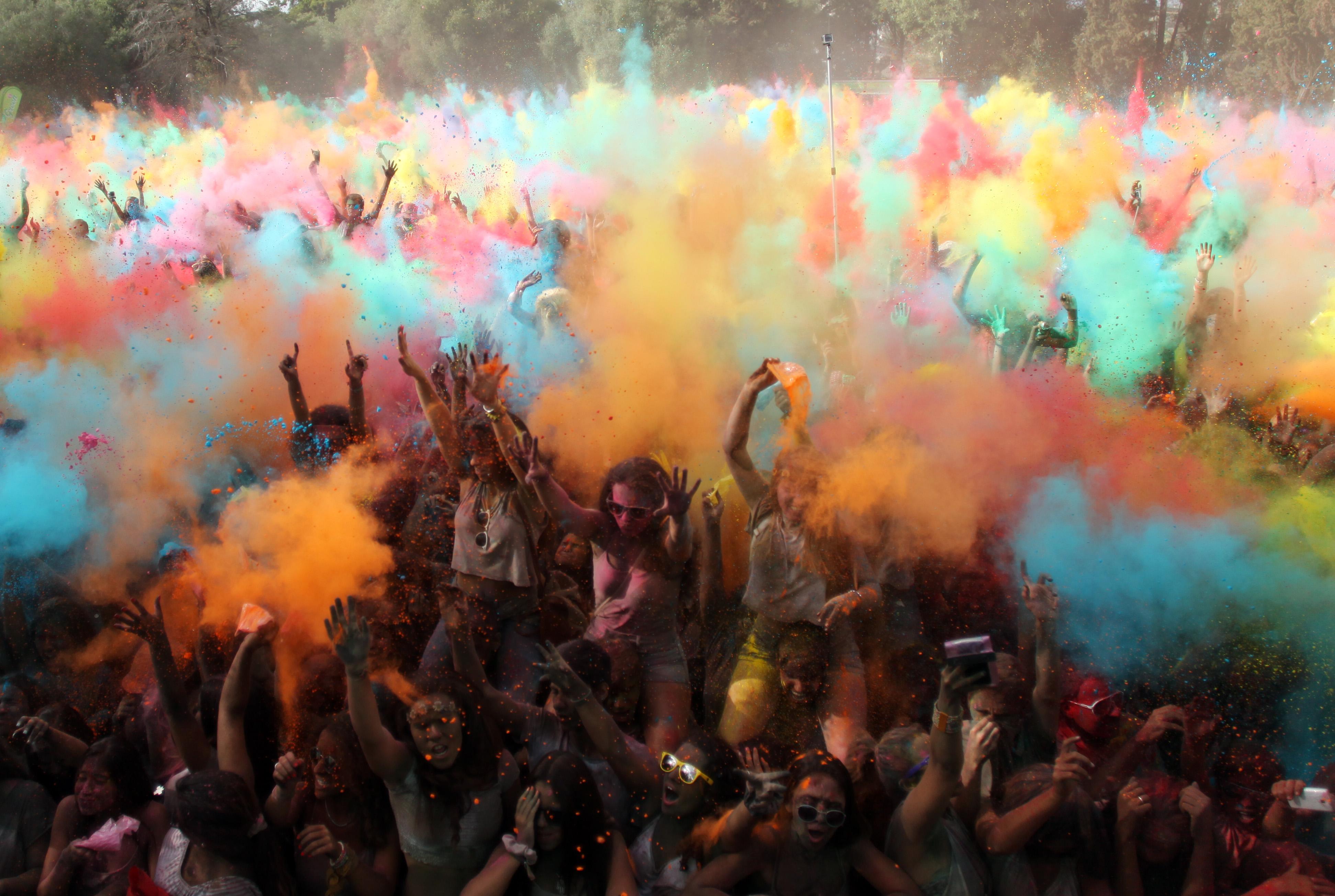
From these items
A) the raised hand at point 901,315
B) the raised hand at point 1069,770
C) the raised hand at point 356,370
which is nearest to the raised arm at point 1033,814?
the raised hand at point 1069,770

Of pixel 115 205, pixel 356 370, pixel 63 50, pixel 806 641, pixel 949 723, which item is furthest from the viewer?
pixel 63 50

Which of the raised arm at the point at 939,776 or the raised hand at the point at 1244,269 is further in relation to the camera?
the raised hand at the point at 1244,269

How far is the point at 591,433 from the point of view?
497cm

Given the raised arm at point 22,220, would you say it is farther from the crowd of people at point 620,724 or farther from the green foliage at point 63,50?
the green foliage at point 63,50

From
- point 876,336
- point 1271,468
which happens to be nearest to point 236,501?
point 876,336

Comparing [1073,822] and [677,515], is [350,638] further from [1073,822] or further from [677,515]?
[1073,822]

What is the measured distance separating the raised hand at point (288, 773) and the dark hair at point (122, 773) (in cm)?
63

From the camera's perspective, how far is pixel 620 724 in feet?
11.3

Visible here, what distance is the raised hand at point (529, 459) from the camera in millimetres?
3621

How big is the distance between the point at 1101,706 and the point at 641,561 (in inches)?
69.1

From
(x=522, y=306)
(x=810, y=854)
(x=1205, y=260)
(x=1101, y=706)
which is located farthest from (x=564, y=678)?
(x=1205, y=260)

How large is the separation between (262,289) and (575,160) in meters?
3.33

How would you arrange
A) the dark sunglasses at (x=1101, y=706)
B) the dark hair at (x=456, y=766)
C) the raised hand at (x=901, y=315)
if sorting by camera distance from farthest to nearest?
1. the raised hand at (x=901, y=315)
2. the dark sunglasses at (x=1101, y=706)
3. the dark hair at (x=456, y=766)

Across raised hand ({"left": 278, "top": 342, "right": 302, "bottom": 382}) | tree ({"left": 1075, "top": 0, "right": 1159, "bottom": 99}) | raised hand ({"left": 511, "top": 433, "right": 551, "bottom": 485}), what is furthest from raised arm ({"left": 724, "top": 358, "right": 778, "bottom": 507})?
tree ({"left": 1075, "top": 0, "right": 1159, "bottom": 99})
